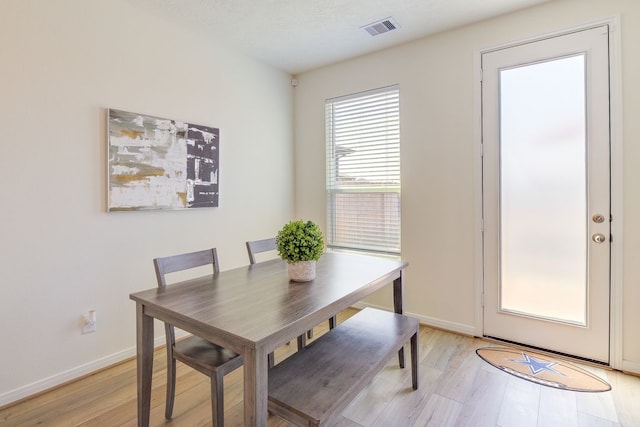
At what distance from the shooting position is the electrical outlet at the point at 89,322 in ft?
7.39

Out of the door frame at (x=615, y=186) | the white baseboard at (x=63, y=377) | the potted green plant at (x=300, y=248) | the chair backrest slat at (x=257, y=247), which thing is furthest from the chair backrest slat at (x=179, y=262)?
the door frame at (x=615, y=186)

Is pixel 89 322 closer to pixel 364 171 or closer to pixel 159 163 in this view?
pixel 159 163

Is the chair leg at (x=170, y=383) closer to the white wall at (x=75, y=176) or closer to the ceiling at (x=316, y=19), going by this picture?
the white wall at (x=75, y=176)

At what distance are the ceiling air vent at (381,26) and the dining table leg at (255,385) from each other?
104 inches

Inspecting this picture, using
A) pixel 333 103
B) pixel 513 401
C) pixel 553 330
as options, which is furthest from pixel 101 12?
pixel 553 330

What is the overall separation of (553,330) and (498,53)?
2.18 meters

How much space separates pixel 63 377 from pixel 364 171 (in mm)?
2917

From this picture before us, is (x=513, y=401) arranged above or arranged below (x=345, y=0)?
below

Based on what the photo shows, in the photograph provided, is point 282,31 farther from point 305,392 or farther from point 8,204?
point 305,392

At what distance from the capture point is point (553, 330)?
2.46 m

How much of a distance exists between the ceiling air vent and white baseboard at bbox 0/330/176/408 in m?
3.20

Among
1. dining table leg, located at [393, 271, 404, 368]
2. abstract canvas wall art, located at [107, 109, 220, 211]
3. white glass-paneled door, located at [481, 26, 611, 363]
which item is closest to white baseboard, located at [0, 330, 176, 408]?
abstract canvas wall art, located at [107, 109, 220, 211]

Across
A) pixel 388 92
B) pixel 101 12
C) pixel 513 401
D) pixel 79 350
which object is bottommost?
pixel 513 401

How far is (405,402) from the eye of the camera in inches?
76.5
